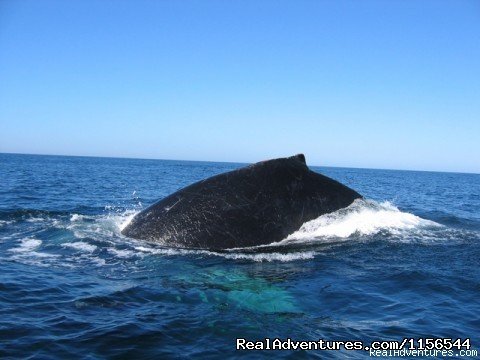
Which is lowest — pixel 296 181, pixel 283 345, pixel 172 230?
pixel 283 345

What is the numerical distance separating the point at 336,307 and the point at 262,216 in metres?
3.59

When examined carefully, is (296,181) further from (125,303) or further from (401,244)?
(125,303)

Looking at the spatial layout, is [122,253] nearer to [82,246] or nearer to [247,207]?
[82,246]

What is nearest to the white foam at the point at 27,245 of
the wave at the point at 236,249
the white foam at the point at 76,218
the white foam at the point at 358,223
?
the wave at the point at 236,249

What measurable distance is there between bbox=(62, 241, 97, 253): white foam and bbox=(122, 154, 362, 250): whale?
1.37m

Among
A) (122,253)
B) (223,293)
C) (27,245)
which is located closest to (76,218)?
(27,245)

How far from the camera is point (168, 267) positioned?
8766 millimetres

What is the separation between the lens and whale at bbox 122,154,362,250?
1012cm

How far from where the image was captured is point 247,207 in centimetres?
1012

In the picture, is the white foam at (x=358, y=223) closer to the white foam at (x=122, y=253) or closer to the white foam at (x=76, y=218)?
the white foam at (x=122, y=253)

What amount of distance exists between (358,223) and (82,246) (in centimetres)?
848

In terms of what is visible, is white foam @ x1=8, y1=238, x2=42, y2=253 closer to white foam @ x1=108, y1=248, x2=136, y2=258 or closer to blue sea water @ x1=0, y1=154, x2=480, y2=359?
blue sea water @ x1=0, y1=154, x2=480, y2=359

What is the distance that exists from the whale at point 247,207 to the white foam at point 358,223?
20.0 inches

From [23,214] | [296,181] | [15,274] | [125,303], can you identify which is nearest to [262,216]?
[296,181]
